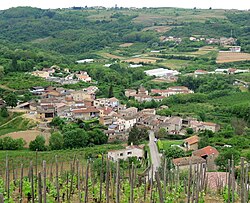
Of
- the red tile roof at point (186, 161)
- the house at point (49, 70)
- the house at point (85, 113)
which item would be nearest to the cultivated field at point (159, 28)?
the house at point (49, 70)

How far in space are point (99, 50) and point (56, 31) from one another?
718 inches

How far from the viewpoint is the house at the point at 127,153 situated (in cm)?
2539

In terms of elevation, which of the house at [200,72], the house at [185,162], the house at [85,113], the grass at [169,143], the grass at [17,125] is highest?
the house at [185,162]

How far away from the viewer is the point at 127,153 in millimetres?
25688

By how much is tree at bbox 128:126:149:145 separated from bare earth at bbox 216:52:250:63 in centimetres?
3779

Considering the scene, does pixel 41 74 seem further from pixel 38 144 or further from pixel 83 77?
pixel 38 144

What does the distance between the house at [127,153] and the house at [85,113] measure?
9753mm

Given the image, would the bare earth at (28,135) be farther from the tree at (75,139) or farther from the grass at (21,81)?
the grass at (21,81)

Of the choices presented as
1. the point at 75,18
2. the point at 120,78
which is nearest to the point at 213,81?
the point at 120,78

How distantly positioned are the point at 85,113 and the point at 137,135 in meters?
7.02

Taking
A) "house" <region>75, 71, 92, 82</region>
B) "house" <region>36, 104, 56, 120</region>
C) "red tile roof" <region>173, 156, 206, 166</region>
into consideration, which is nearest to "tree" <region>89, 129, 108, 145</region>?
"house" <region>36, 104, 56, 120</region>

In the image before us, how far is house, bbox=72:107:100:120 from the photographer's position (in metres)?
35.2

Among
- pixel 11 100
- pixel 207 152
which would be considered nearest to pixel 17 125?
pixel 11 100

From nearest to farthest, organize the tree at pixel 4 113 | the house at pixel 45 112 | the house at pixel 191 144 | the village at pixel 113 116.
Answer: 1. the village at pixel 113 116
2. the house at pixel 191 144
3. the tree at pixel 4 113
4. the house at pixel 45 112
